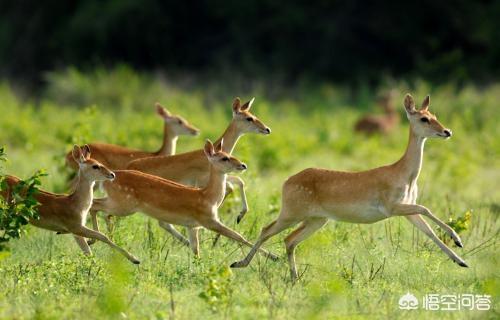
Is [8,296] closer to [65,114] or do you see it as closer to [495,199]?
[495,199]

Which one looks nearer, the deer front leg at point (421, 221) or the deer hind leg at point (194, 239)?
the deer front leg at point (421, 221)

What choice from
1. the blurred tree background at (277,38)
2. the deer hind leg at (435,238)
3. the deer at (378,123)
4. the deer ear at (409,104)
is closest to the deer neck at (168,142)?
the deer ear at (409,104)

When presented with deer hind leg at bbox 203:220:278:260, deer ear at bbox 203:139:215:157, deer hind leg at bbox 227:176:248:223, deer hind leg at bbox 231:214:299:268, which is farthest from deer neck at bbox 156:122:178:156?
deer hind leg at bbox 231:214:299:268

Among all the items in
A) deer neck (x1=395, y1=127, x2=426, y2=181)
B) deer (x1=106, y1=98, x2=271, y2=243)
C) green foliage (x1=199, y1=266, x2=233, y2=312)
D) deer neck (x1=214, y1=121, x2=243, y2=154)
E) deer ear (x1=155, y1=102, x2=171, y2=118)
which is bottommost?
green foliage (x1=199, y1=266, x2=233, y2=312)

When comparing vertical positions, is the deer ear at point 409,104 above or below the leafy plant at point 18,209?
above

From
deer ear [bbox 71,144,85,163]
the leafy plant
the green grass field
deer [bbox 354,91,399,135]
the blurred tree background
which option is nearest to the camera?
the green grass field

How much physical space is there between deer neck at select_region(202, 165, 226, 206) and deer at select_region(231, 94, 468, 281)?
21.9 inches

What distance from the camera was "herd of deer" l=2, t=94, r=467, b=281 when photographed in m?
8.84

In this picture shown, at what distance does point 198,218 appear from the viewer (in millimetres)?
9289

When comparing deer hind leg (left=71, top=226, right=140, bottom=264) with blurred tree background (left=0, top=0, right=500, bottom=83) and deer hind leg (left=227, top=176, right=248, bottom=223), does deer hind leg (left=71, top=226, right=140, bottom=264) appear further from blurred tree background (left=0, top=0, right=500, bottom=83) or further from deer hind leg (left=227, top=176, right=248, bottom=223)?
blurred tree background (left=0, top=0, right=500, bottom=83)

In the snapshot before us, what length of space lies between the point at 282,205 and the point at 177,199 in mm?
877

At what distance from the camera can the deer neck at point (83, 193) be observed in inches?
367

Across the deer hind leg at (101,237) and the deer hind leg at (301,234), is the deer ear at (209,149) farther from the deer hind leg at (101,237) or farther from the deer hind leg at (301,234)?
the deer hind leg at (101,237)

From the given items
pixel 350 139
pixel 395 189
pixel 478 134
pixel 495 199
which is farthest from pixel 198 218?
pixel 478 134
